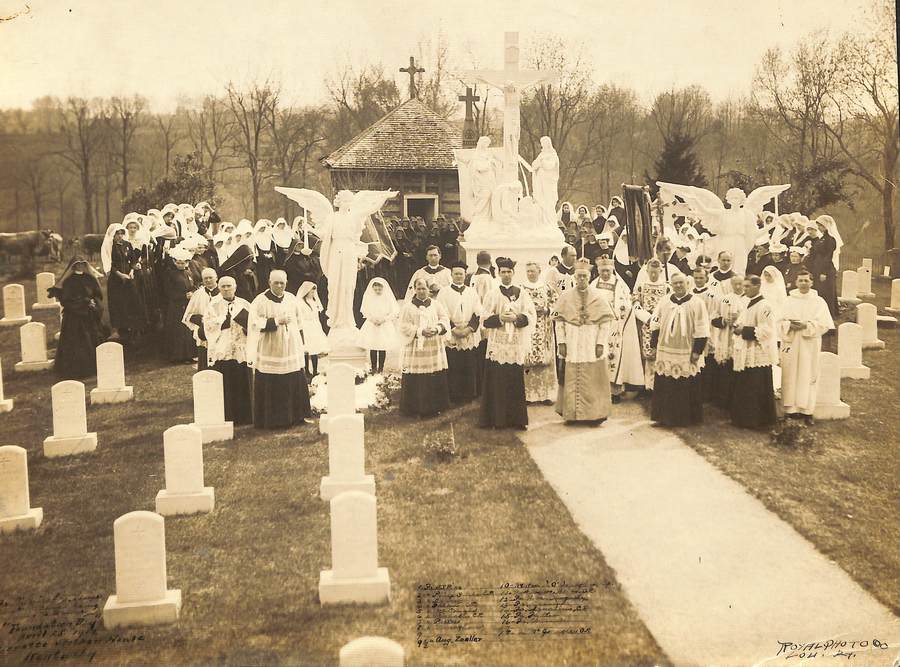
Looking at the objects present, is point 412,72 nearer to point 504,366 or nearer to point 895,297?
point 504,366

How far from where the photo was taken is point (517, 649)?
5453 mm

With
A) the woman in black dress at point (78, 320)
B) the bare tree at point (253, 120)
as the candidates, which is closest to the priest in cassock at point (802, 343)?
the bare tree at point (253, 120)

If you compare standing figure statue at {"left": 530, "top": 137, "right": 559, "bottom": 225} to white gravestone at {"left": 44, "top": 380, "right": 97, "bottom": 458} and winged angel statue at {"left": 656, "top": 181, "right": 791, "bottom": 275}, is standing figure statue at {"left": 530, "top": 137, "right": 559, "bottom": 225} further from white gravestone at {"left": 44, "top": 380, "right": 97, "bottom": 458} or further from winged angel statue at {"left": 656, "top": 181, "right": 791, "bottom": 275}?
white gravestone at {"left": 44, "top": 380, "right": 97, "bottom": 458}

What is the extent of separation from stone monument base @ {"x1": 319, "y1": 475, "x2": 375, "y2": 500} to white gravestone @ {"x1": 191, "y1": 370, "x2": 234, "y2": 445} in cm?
198

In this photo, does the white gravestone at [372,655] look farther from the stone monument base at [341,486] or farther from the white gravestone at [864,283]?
the white gravestone at [864,283]

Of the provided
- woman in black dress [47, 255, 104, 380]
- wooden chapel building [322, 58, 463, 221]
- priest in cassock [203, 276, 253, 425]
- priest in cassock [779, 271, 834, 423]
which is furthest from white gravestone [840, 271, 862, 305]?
woman in black dress [47, 255, 104, 380]

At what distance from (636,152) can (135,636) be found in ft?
23.5

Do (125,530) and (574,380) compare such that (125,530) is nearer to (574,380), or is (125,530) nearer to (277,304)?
(277,304)

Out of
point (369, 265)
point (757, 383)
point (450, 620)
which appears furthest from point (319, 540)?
point (369, 265)

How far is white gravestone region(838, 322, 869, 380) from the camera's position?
10055 mm

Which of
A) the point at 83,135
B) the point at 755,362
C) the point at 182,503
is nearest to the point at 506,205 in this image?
the point at 755,362

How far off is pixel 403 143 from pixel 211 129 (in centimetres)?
351

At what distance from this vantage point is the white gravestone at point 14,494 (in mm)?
6195

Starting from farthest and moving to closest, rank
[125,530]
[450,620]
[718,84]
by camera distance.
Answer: [718,84] < [450,620] < [125,530]
